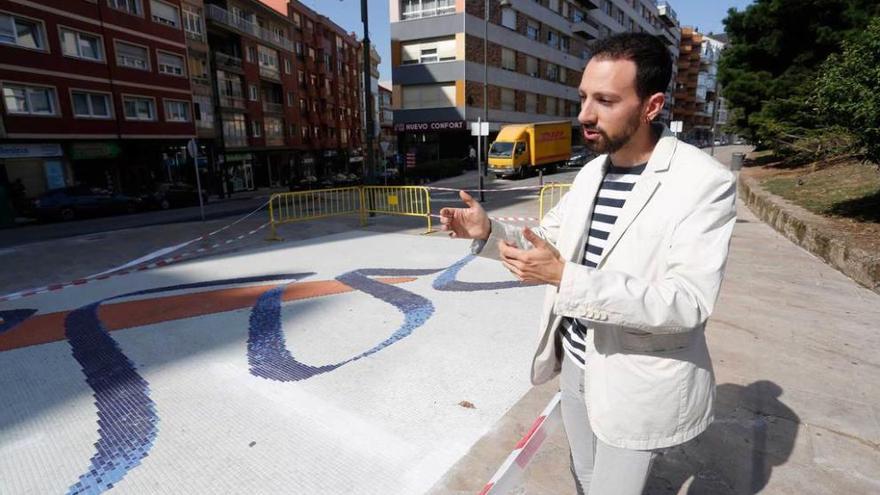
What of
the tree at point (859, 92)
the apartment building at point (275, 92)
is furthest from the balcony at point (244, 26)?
the tree at point (859, 92)

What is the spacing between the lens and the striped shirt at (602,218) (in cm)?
159

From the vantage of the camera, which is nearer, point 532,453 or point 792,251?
point 532,453

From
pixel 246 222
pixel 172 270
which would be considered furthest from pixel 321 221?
pixel 172 270

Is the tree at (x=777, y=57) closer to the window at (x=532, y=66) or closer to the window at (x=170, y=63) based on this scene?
the window at (x=532, y=66)

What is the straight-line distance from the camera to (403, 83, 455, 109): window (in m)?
31.7

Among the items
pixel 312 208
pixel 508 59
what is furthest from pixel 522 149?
pixel 312 208

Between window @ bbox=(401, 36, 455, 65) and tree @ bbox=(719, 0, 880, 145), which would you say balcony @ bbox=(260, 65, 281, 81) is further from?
tree @ bbox=(719, 0, 880, 145)

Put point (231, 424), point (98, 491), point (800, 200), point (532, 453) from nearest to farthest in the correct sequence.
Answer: point (532, 453) → point (98, 491) → point (231, 424) → point (800, 200)

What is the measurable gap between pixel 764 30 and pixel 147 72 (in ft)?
100

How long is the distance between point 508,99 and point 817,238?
31.4m

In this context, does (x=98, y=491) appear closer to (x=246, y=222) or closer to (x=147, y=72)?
(x=246, y=222)

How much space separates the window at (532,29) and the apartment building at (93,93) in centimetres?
2578

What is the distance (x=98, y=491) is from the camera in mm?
2320

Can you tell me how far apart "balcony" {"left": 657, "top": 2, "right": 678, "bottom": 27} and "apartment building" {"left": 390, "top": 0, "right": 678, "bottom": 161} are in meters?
39.3
